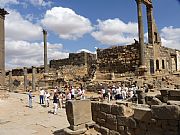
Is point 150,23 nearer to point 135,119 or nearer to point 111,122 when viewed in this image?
point 111,122

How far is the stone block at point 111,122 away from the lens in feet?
26.7

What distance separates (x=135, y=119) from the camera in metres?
7.37

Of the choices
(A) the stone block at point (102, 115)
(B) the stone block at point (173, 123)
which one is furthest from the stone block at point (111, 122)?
(B) the stone block at point (173, 123)

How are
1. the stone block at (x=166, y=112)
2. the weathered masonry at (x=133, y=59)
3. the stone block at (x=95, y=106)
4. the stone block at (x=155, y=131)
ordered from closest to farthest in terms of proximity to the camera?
the stone block at (x=166, y=112) < the stone block at (x=155, y=131) < the stone block at (x=95, y=106) < the weathered masonry at (x=133, y=59)

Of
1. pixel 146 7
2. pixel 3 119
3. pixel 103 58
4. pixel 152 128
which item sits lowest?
pixel 3 119

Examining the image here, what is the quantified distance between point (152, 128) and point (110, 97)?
12.7m

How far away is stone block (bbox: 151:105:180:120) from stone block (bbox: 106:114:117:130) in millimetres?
1817

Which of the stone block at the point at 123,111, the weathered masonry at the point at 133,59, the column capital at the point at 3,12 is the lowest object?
the stone block at the point at 123,111

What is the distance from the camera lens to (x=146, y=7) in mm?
37938

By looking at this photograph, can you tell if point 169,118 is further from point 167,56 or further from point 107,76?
point 167,56

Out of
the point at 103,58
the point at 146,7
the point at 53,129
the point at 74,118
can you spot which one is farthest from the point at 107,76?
the point at 74,118

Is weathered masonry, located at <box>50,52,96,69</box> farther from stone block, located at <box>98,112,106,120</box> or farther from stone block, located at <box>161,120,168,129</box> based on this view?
stone block, located at <box>161,120,168,129</box>

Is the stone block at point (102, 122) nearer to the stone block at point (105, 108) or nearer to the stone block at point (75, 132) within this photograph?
the stone block at point (105, 108)

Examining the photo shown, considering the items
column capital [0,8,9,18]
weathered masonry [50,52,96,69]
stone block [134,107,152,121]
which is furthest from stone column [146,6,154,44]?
stone block [134,107,152,121]
